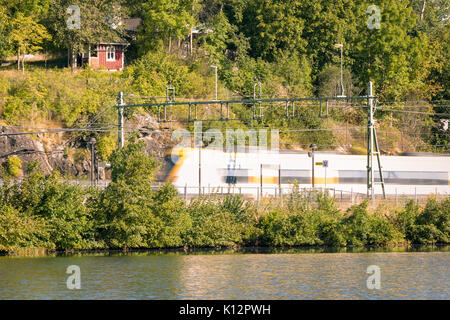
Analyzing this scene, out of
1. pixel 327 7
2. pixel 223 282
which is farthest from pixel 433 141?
pixel 223 282

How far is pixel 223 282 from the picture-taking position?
1346 inches

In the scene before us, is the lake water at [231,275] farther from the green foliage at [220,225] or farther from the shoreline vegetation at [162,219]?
the green foliage at [220,225]

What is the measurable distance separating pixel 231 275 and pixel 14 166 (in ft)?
100

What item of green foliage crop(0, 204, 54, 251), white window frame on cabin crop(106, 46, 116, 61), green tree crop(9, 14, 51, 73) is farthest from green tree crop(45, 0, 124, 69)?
green foliage crop(0, 204, 54, 251)

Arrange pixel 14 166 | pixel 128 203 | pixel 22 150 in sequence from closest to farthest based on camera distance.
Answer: pixel 128 203 < pixel 14 166 < pixel 22 150

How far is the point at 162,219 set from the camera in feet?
144

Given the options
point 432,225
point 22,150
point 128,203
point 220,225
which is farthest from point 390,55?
point 128,203

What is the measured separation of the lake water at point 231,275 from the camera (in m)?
32.1

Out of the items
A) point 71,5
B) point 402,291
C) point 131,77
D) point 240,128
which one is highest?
point 71,5

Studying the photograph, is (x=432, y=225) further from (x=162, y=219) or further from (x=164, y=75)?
(x=164, y=75)

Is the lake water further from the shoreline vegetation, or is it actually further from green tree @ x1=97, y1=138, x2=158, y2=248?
the shoreline vegetation

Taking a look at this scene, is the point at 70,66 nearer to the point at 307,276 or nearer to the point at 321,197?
the point at 321,197

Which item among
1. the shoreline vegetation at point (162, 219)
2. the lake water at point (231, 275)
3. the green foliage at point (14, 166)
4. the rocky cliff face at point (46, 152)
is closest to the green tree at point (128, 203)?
the shoreline vegetation at point (162, 219)

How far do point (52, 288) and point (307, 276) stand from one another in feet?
34.5
